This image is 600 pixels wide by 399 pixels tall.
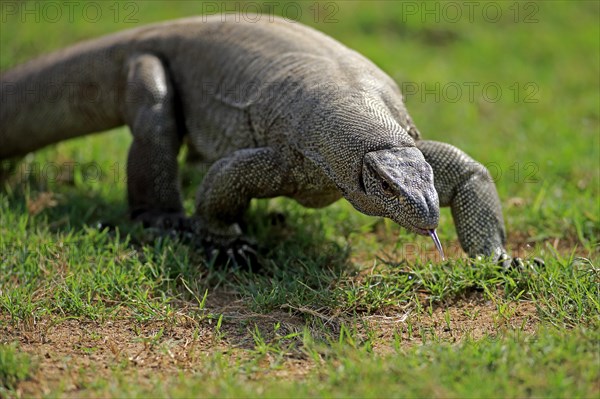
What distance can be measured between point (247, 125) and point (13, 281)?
1844 mm

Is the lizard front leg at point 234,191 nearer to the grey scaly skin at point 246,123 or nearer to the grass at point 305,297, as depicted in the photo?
the grey scaly skin at point 246,123

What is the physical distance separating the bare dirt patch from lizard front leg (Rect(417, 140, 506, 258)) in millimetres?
421

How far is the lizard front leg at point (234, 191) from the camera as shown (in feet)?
17.2

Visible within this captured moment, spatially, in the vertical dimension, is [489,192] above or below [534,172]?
above

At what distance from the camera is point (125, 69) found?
655 cm

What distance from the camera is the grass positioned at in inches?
151

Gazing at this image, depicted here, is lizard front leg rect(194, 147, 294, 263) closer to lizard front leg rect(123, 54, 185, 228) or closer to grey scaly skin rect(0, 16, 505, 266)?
grey scaly skin rect(0, 16, 505, 266)

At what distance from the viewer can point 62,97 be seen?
683cm

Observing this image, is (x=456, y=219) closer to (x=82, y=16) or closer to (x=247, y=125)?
(x=247, y=125)

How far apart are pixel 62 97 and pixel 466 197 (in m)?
3.51

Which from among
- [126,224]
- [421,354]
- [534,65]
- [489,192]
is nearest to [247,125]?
[126,224]
